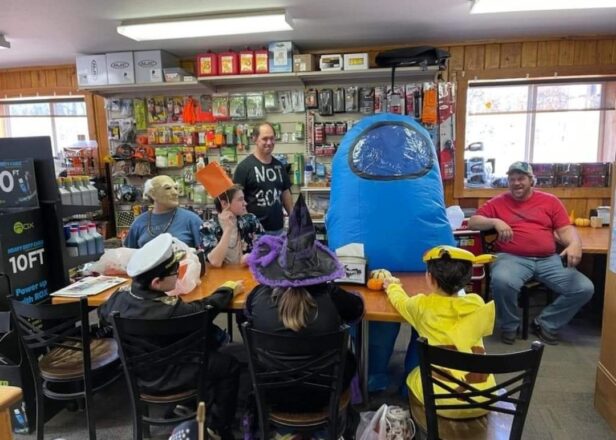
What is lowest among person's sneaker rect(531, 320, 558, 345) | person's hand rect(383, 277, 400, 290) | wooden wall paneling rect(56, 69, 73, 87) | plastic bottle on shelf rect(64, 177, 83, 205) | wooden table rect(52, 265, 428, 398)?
person's sneaker rect(531, 320, 558, 345)

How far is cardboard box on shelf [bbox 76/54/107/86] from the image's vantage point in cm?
451

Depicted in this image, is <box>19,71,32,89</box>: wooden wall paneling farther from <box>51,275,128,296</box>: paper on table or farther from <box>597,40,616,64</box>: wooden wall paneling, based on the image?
<box>597,40,616,64</box>: wooden wall paneling

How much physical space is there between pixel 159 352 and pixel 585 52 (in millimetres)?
4584

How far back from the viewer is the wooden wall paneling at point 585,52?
4191mm

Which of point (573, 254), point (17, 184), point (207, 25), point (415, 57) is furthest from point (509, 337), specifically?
point (207, 25)

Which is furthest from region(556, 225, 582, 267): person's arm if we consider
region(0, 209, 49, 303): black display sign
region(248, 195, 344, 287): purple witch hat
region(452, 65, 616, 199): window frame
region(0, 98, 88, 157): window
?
region(0, 98, 88, 157): window

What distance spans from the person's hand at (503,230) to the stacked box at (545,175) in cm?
131

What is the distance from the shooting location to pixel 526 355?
1380mm

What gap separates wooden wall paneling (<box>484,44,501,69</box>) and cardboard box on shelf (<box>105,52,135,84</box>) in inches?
139

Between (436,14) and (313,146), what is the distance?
5.42 feet

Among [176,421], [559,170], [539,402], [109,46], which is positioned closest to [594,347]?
[539,402]

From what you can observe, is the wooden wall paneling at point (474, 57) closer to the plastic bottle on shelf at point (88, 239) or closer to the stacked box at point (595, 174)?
the stacked box at point (595, 174)

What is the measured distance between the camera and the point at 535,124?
4.48 m

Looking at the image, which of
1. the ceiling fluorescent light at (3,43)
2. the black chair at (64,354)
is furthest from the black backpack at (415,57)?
the ceiling fluorescent light at (3,43)
